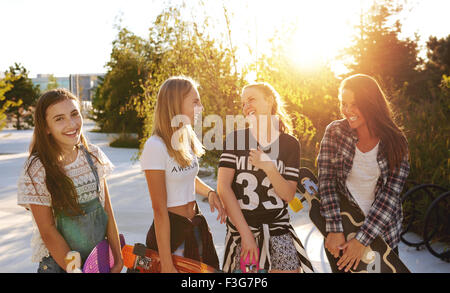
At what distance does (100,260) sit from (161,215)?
1.21 feet

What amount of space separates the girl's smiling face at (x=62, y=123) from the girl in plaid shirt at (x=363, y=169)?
1.40m

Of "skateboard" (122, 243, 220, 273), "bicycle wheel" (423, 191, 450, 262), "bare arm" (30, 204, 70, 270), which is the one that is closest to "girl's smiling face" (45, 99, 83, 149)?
"bare arm" (30, 204, 70, 270)

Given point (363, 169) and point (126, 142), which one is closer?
point (363, 169)

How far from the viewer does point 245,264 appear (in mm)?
2148

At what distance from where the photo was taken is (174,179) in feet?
6.90

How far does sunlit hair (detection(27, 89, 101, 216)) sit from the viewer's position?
1.90m

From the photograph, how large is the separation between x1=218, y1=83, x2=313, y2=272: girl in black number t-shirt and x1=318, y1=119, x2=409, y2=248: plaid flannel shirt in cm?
24

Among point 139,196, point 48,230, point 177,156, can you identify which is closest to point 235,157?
point 177,156

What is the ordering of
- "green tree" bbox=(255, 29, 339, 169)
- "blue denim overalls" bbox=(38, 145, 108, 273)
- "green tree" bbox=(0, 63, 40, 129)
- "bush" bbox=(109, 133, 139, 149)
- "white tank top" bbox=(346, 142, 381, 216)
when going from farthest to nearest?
"green tree" bbox=(0, 63, 40, 129)
"bush" bbox=(109, 133, 139, 149)
"green tree" bbox=(255, 29, 339, 169)
"white tank top" bbox=(346, 142, 381, 216)
"blue denim overalls" bbox=(38, 145, 108, 273)

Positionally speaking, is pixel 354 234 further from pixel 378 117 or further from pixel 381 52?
pixel 381 52

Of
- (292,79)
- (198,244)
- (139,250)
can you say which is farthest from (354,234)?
(292,79)

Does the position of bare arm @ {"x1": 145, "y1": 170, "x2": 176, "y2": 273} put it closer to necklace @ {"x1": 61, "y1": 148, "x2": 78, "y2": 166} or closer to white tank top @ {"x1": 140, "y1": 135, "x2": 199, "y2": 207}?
white tank top @ {"x1": 140, "y1": 135, "x2": 199, "y2": 207}
